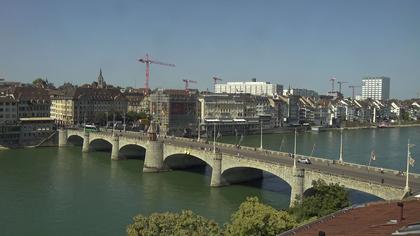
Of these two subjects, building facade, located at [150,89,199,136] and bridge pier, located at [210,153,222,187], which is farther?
building facade, located at [150,89,199,136]

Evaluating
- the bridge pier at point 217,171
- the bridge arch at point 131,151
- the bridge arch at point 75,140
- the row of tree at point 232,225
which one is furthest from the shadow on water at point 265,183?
the bridge arch at point 75,140

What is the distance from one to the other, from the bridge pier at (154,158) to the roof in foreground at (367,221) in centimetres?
3839

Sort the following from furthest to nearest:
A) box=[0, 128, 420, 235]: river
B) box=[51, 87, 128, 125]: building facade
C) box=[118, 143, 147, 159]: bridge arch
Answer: box=[51, 87, 128, 125]: building facade, box=[118, 143, 147, 159]: bridge arch, box=[0, 128, 420, 235]: river

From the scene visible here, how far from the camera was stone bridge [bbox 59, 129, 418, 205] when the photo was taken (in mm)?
33531

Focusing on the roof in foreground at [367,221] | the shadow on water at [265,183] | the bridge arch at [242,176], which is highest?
the roof in foreground at [367,221]

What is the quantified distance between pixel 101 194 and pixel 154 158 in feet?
41.2

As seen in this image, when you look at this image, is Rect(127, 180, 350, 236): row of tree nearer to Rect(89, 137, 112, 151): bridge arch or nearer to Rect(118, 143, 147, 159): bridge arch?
Rect(118, 143, 147, 159): bridge arch

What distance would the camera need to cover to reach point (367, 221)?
16609 millimetres

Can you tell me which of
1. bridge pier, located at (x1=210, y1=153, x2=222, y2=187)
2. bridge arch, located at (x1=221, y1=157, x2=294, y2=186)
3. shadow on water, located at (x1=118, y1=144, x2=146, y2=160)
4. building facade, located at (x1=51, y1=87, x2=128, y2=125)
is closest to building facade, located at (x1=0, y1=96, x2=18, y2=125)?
building facade, located at (x1=51, y1=87, x2=128, y2=125)

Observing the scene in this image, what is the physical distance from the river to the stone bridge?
51.6 inches

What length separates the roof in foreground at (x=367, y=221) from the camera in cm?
1510

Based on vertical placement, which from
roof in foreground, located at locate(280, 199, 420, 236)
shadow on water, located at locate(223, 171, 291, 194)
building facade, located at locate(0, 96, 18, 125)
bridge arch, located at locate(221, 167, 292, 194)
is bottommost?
shadow on water, located at locate(223, 171, 291, 194)

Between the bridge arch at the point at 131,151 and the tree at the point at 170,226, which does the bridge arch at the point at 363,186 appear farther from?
the bridge arch at the point at 131,151

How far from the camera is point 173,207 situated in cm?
3997
